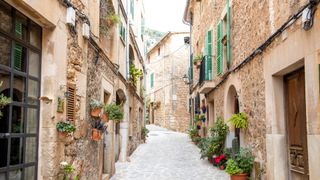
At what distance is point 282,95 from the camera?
583 centimetres

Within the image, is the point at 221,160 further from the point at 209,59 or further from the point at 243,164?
the point at 209,59

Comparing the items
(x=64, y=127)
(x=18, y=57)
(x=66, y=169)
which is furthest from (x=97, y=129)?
(x=18, y=57)

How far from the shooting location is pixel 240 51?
8.21 meters

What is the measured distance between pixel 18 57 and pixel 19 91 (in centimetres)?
37

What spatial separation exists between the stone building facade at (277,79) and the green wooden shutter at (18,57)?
130 inches

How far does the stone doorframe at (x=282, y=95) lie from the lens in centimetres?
413

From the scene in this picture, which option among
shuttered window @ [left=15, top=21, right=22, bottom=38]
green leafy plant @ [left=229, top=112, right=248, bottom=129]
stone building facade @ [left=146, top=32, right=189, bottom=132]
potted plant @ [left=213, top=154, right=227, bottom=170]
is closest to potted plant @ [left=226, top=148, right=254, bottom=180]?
green leafy plant @ [left=229, top=112, right=248, bottom=129]

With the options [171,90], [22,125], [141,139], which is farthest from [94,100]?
[171,90]

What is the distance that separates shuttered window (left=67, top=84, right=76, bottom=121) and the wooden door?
3249 millimetres

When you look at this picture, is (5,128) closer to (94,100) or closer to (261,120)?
(94,100)

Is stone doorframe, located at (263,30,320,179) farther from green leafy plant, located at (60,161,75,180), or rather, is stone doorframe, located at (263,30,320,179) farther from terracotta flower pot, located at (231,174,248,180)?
green leafy plant, located at (60,161,75,180)

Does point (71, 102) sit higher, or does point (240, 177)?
point (71, 102)

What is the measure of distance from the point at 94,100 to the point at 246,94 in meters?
3.34

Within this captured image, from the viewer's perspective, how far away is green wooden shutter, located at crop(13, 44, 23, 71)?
384cm
